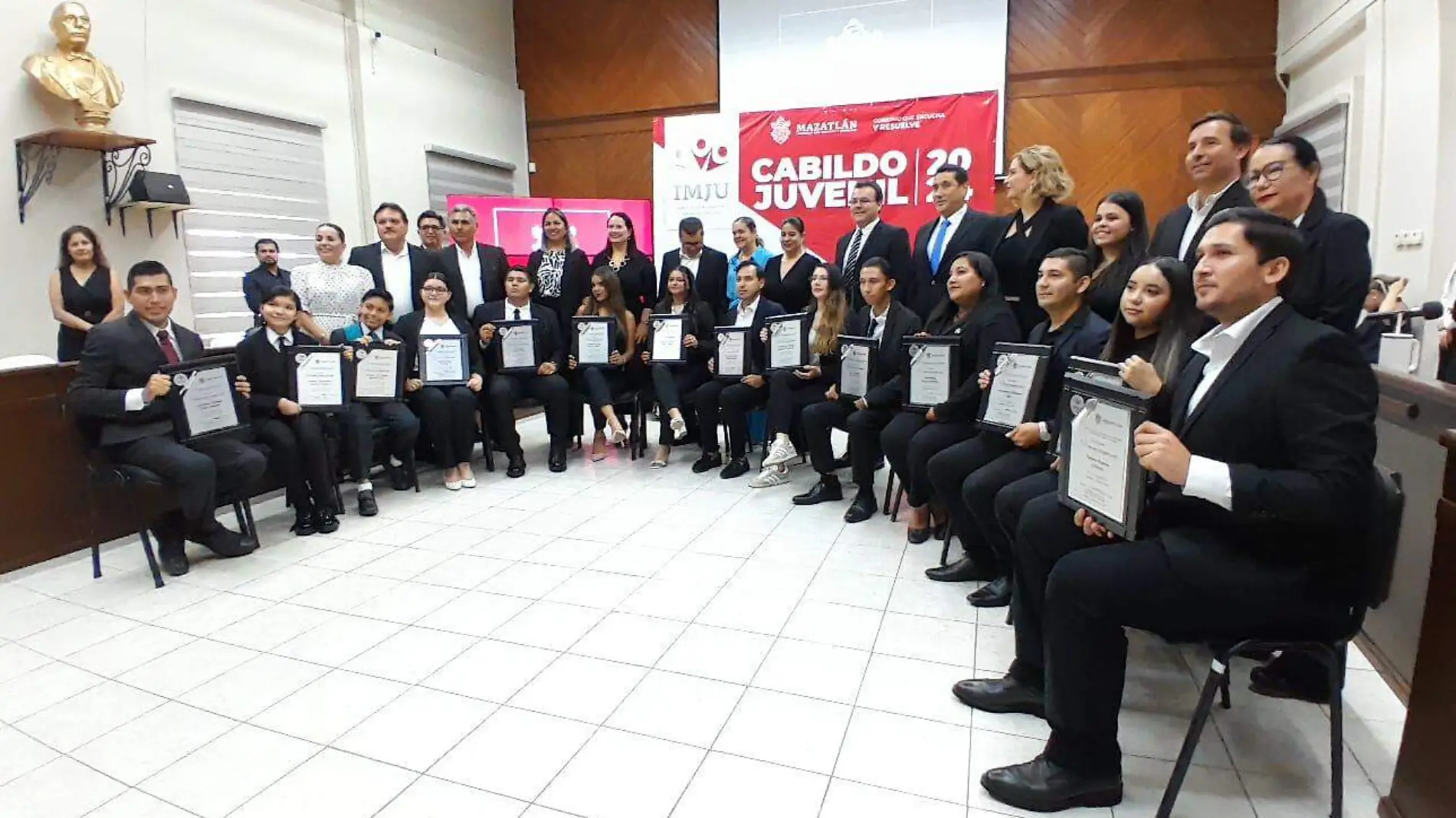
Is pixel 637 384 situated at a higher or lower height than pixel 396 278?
lower

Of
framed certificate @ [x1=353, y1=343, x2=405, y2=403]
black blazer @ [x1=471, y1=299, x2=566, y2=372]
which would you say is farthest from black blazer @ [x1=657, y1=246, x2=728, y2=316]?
framed certificate @ [x1=353, y1=343, x2=405, y2=403]

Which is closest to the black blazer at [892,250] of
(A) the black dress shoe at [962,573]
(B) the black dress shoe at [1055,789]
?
(A) the black dress shoe at [962,573]

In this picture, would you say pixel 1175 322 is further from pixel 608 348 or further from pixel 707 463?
pixel 608 348

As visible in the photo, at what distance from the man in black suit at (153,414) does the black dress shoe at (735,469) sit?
264 centimetres

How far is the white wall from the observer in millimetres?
4902

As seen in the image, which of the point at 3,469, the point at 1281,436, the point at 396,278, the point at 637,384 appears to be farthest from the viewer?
the point at 637,384

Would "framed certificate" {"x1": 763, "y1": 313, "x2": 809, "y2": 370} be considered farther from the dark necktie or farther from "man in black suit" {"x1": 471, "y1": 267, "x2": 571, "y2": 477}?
the dark necktie

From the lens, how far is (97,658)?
277cm

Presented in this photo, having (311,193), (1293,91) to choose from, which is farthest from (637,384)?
(1293,91)

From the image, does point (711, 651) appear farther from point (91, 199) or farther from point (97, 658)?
point (91, 199)

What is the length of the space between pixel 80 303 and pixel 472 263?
2277 mm

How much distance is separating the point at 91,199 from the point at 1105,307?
246 inches

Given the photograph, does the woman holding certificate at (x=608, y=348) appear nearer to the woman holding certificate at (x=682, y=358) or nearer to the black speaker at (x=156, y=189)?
the woman holding certificate at (x=682, y=358)

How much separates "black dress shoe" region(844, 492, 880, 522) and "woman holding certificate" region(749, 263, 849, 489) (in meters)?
0.68
